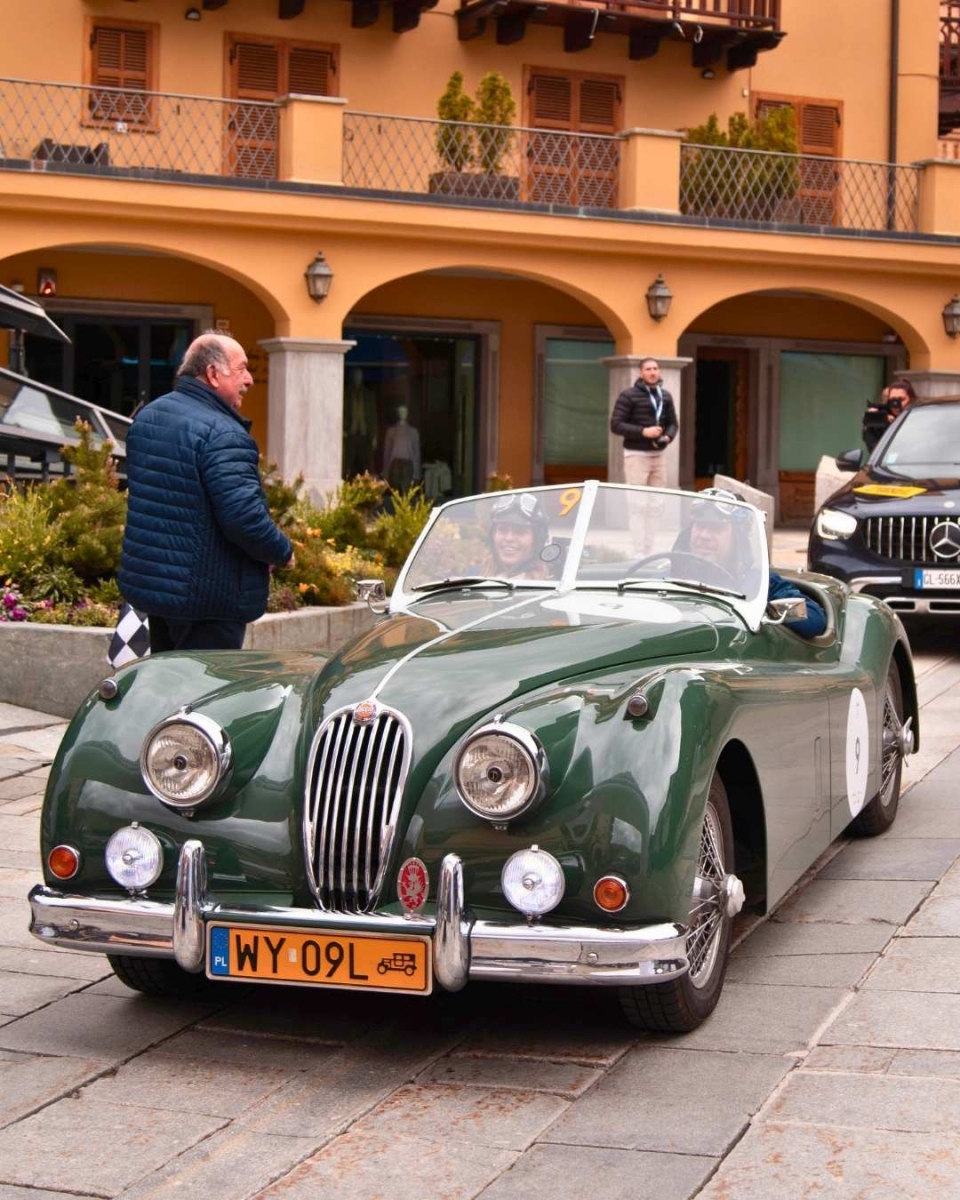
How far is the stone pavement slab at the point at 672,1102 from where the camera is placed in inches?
167

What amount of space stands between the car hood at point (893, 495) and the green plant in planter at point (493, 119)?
446 inches

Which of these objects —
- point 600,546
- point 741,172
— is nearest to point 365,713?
point 600,546

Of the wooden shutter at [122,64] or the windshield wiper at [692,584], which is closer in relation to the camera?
the windshield wiper at [692,584]

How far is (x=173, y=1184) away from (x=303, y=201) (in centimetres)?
1856

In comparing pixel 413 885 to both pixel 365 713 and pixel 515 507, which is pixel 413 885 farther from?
pixel 515 507

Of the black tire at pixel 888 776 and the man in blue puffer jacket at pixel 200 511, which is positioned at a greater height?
the man in blue puffer jacket at pixel 200 511

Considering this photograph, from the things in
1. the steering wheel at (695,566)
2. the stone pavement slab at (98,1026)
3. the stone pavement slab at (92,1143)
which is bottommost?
the stone pavement slab at (98,1026)

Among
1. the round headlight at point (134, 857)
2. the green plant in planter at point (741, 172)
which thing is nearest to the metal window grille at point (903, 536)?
the round headlight at point (134, 857)

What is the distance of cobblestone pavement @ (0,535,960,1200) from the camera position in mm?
4051

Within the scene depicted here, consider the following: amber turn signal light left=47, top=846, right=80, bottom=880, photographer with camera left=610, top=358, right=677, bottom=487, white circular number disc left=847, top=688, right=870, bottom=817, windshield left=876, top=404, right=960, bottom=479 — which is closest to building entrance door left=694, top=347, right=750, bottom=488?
photographer with camera left=610, top=358, right=677, bottom=487

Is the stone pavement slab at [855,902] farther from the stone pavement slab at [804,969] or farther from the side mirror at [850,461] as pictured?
the side mirror at [850,461]

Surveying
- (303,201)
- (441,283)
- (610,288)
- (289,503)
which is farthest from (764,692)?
(441,283)

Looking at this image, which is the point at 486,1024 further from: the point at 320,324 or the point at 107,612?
the point at 320,324

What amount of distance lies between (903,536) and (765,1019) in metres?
7.60
